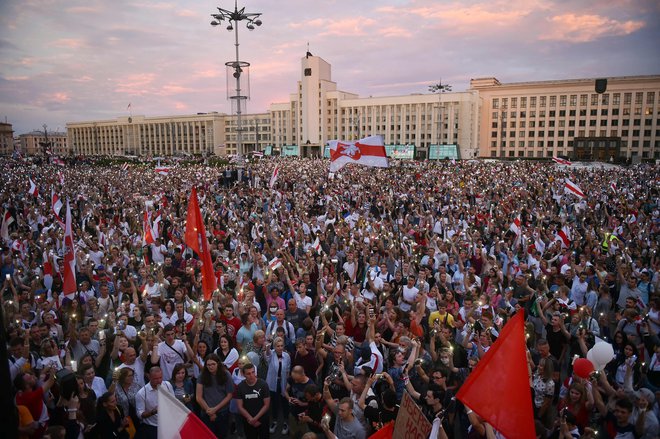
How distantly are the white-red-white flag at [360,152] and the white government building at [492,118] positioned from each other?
6161cm

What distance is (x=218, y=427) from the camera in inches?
205

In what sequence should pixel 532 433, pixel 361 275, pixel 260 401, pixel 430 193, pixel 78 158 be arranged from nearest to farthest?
1. pixel 532 433
2. pixel 260 401
3. pixel 361 275
4. pixel 430 193
5. pixel 78 158

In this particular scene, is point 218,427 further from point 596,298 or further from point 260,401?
point 596,298

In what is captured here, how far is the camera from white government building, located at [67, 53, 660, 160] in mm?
82625

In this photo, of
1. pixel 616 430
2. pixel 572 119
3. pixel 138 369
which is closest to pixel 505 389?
pixel 616 430

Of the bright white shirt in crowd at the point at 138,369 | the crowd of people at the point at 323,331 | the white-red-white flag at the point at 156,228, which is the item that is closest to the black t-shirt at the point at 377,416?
the crowd of people at the point at 323,331

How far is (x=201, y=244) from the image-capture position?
7410 millimetres

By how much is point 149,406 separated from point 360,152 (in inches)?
502

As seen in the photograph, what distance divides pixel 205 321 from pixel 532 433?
4653 millimetres

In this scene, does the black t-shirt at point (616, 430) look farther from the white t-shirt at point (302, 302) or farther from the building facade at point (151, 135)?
the building facade at point (151, 135)

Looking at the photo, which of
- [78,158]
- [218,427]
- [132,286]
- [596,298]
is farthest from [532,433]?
[78,158]

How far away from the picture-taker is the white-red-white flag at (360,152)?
16.2 metres

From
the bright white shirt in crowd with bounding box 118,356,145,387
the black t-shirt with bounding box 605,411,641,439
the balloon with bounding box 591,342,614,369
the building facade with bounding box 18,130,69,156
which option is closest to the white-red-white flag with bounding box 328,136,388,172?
the bright white shirt in crowd with bounding box 118,356,145,387

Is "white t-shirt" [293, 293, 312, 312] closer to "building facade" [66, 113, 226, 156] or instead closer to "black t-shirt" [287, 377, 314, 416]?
"black t-shirt" [287, 377, 314, 416]
